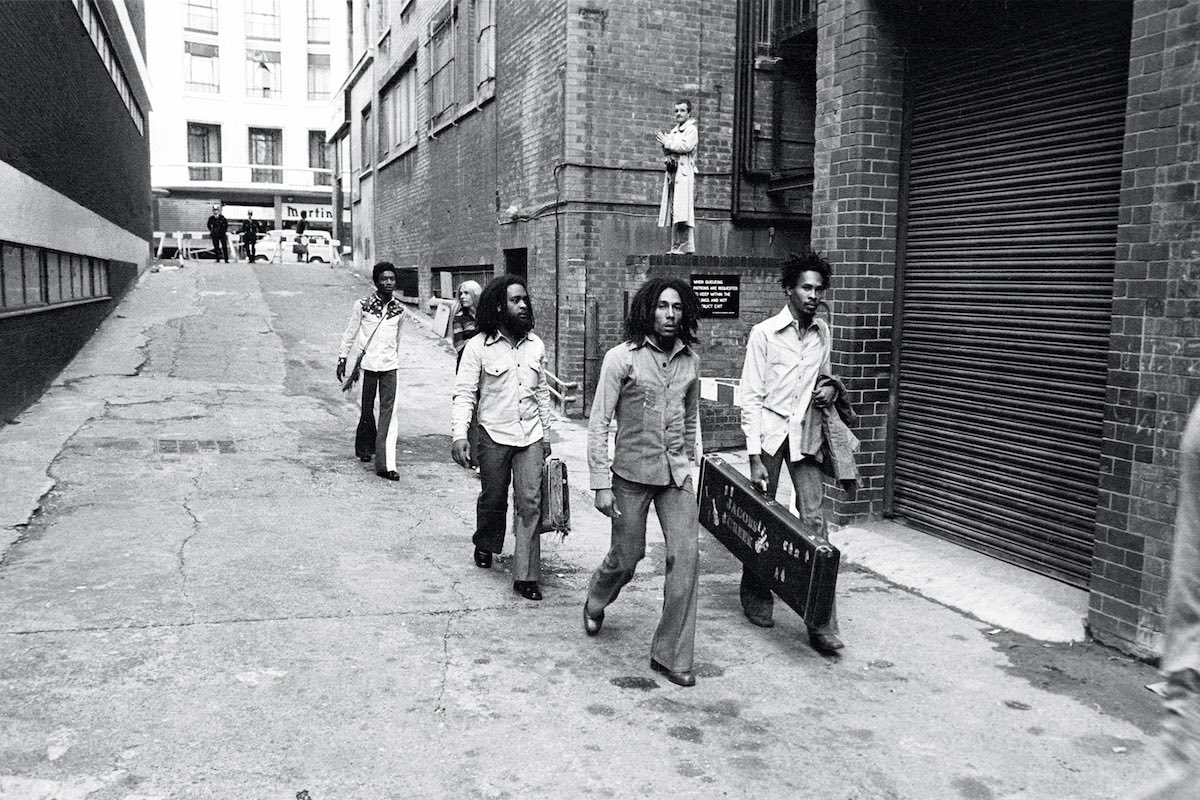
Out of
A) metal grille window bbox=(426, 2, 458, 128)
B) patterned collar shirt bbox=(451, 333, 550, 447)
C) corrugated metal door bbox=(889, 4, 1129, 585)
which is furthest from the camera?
metal grille window bbox=(426, 2, 458, 128)

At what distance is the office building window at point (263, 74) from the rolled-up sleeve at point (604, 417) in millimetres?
51665

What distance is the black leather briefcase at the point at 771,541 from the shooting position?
502 cm

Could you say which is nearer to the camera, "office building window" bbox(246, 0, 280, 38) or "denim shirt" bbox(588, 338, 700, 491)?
"denim shirt" bbox(588, 338, 700, 491)

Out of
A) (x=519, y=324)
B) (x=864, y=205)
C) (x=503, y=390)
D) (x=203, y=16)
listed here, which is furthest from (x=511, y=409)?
(x=203, y=16)

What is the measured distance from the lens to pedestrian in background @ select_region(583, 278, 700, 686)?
16.2 feet

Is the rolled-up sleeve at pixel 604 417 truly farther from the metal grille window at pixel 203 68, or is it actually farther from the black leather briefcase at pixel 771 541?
the metal grille window at pixel 203 68

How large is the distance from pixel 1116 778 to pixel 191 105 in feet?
177

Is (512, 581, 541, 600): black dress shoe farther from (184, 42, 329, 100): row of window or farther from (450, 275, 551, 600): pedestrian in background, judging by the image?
(184, 42, 329, 100): row of window

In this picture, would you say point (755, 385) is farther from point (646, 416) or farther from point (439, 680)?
point (439, 680)

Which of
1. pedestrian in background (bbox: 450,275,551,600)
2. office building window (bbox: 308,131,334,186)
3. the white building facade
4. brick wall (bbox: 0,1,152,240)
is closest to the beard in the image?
pedestrian in background (bbox: 450,275,551,600)

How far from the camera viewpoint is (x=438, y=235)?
68.3 feet

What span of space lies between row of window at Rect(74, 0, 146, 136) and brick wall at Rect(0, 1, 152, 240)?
0.94 ft

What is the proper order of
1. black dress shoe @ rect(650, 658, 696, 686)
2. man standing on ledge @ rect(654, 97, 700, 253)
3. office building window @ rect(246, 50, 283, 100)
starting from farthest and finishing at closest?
office building window @ rect(246, 50, 283, 100) < man standing on ledge @ rect(654, 97, 700, 253) < black dress shoe @ rect(650, 658, 696, 686)

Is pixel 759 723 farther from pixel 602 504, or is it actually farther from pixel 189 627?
pixel 189 627
